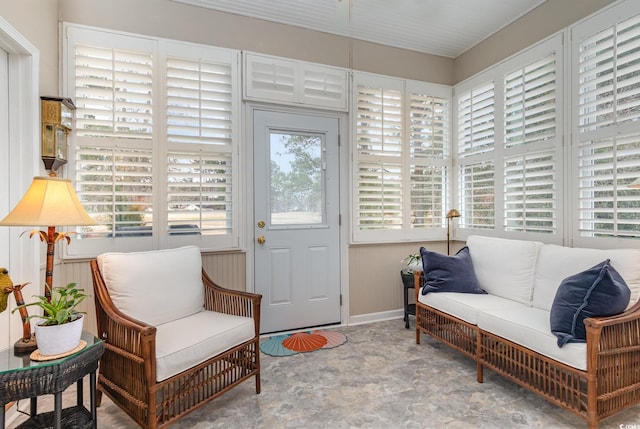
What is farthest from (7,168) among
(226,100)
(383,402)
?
(383,402)

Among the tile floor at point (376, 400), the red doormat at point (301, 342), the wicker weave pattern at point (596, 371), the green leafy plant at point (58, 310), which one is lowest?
the tile floor at point (376, 400)

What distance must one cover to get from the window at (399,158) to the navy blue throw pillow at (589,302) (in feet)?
6.21

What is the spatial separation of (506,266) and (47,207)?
3073 millimetres

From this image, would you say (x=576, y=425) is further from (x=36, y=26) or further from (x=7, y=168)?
(x=36, y=26)

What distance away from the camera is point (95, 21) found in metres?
2.65

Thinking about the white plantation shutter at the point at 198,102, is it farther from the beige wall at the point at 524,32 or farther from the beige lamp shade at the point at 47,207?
the beige wall at the point at 524,32

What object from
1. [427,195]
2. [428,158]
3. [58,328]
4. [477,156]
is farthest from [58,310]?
[477,156]

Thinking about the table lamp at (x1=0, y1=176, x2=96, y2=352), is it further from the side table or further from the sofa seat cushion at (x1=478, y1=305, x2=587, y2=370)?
the sofa seat cushion at (x1=478, y1=305, x2=587, y2=370)

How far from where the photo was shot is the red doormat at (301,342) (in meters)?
2.87

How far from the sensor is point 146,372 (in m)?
1.65

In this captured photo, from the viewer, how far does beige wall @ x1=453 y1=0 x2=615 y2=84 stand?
2666mm

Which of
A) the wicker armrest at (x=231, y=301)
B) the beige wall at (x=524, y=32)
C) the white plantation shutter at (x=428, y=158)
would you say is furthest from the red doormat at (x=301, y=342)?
the beige wall at (x=524, y=32)

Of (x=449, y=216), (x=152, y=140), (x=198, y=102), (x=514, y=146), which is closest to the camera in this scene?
(x=152, y=140)

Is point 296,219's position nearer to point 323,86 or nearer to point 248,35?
point 323,86
